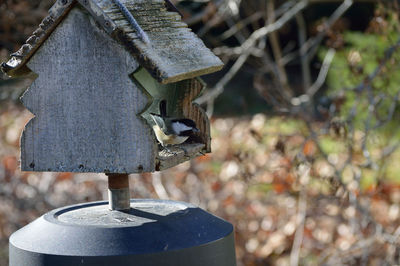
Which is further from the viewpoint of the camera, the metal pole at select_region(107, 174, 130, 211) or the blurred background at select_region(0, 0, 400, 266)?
the blurred background at select_region(0, 0, 400, 266)

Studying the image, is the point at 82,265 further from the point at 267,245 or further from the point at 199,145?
the point at 267,245

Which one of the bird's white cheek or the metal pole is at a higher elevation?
the bird's white cheek

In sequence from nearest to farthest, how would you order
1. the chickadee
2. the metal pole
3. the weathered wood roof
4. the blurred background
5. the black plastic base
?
the black plastic base
the weathered wood roof
the metal pole
the chickadee
the blurred background

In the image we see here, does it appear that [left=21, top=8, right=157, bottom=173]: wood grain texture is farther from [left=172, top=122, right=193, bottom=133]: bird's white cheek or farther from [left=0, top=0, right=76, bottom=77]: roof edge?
[left=172, top=122, right=193, bottom=133]: bird's white cheek

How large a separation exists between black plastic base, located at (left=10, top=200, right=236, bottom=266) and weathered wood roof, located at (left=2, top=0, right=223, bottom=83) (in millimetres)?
427

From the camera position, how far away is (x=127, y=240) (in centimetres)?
162

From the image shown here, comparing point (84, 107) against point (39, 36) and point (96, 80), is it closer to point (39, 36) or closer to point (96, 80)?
point (96, 80)

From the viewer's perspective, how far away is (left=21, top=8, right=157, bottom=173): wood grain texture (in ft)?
5.94

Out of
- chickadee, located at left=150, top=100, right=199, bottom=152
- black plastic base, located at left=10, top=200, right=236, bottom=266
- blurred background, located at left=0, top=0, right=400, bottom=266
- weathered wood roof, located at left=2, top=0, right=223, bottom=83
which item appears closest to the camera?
black plastic base, located at left=10, top=200, right=236, bottom=266

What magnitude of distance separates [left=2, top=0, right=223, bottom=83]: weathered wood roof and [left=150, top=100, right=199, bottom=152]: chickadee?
Result: 224mm

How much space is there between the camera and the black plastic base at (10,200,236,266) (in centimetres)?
158

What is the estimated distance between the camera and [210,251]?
5.54 ft

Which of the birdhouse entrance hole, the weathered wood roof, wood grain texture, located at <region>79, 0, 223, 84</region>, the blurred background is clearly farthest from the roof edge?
the blurred background

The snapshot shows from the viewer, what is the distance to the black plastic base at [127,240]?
158cm
